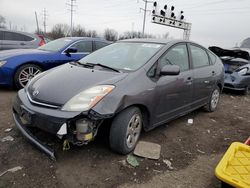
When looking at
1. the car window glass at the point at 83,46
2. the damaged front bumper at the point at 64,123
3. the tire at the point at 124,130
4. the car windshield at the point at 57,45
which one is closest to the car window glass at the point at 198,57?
the tire at the point at 124,130

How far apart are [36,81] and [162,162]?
1.94 metres

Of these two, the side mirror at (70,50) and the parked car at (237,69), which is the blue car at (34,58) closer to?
the side mirror at (70,50)

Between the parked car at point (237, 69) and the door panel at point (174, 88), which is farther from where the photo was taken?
the parked car at point (237, 69)

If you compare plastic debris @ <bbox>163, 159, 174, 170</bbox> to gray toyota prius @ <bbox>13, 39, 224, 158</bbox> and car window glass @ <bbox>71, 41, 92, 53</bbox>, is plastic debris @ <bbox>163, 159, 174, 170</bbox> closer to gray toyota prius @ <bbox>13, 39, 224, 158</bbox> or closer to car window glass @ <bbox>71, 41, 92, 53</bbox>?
gray toyota prius @ <bbox>13, 39, 224, 158</bbox>

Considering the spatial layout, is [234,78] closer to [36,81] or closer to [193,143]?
[193,143]

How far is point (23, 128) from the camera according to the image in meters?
2.81

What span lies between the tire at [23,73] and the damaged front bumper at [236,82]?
537 centimetres

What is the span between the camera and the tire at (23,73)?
211 inches

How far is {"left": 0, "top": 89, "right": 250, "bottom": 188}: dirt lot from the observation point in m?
2.40

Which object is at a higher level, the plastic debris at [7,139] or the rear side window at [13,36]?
the rear side window at [13,36]

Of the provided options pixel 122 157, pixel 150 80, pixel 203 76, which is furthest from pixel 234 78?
pixel 122 157

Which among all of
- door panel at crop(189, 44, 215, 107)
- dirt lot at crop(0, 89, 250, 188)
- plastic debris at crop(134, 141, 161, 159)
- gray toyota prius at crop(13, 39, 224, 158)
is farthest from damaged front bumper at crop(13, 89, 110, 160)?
door panel at crop(189, 44, 215, 107)

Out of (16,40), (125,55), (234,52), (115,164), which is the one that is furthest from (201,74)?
(16,40)

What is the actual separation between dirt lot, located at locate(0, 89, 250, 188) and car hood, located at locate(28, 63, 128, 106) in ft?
2.26
